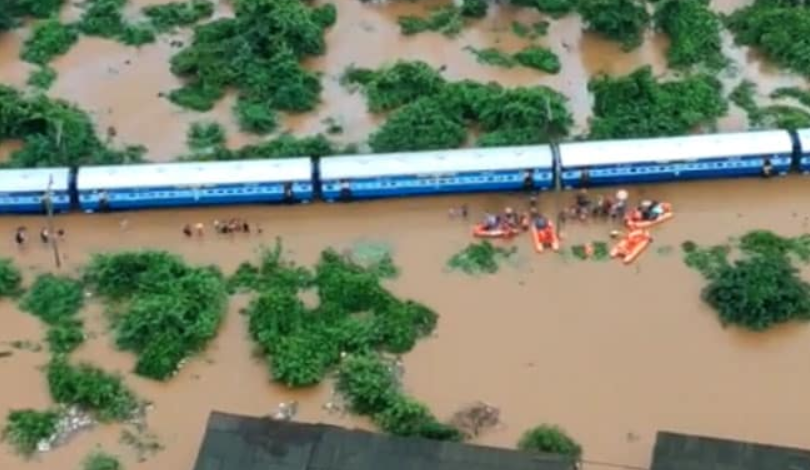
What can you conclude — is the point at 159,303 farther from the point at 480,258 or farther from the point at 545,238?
the point at 545,238

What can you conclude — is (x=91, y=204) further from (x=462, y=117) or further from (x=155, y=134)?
(x=462, y=117)

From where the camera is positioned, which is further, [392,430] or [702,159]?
[702,159]

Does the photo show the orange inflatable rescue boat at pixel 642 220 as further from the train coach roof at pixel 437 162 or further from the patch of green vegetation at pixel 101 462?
the patch of green vegetation at pixel 101 462

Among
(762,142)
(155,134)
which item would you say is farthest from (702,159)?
(155,134)

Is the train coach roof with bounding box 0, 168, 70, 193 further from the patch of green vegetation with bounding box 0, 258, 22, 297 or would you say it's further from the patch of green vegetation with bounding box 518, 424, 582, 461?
the patch of green vegetation with bounding box 518, 424, 582, 461

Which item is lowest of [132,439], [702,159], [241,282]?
[132,439]

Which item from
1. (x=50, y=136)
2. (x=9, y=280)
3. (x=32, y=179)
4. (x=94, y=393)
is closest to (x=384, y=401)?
(x=94, y=393)
